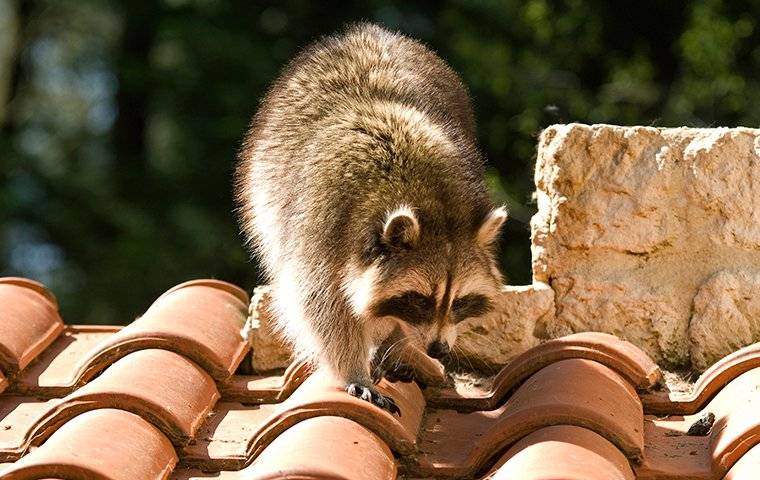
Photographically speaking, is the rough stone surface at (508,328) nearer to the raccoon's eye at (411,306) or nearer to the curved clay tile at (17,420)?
the raccoon's eye at (411,306)

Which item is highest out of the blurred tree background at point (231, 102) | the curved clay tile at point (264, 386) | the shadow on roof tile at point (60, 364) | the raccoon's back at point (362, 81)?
the raccoon's back at point (362, 81)

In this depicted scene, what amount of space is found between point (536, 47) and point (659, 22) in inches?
31.3

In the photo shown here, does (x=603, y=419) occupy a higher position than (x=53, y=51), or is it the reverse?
(x=603, y=419)

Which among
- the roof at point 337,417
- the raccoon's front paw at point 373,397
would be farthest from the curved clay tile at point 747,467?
the raccoon's front paw at point 373,397

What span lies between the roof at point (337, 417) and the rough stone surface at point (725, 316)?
0.52ft

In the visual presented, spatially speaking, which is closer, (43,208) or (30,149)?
(43,208)

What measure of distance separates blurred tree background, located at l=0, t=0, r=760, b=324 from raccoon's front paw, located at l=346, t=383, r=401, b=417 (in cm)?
398

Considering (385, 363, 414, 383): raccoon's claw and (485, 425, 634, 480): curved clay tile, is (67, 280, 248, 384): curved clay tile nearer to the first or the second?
(385, 363, 414, 383): raccoon's claw

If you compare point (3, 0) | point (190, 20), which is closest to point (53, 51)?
point (3, 0)

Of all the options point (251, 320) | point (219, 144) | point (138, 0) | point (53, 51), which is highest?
point (251, 320)

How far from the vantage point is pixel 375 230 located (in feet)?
11.4

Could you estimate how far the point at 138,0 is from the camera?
10.0m

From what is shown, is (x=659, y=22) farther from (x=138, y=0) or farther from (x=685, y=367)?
(x=685, y=367)

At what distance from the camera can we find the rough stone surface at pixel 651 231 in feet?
10.9
